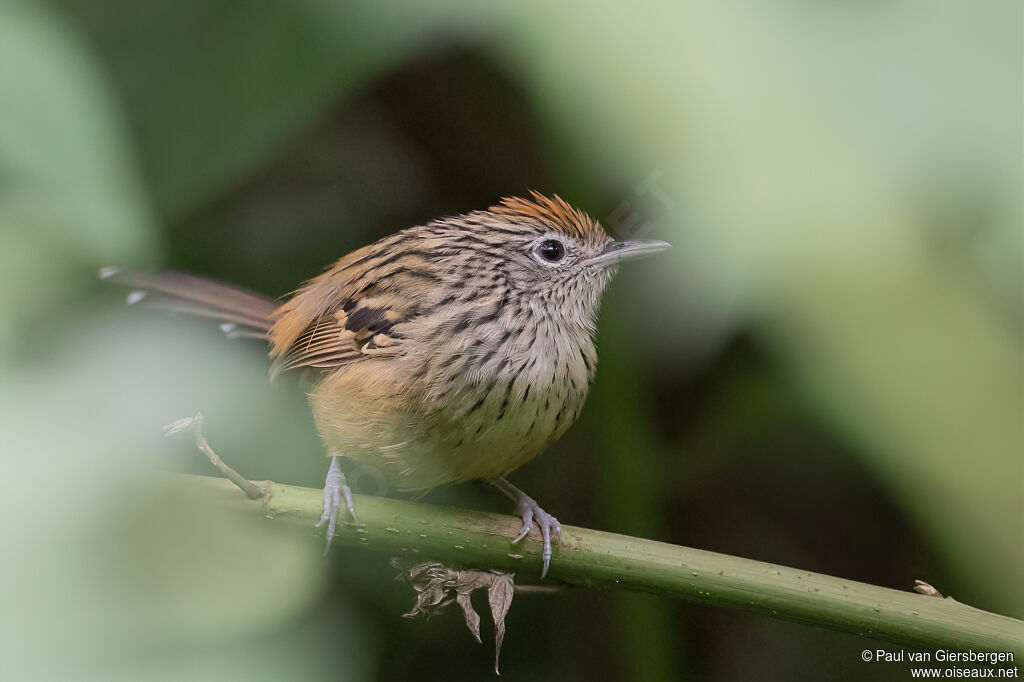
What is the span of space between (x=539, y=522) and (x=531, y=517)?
13 millimetres

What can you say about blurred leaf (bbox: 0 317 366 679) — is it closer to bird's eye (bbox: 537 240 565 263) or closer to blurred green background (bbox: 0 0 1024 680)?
blurred green background (bbox: 0 0 1024 680)

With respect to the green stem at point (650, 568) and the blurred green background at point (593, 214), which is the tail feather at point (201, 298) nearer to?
the blurred green background at point (593, 214)

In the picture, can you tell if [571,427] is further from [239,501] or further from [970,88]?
[970,88]

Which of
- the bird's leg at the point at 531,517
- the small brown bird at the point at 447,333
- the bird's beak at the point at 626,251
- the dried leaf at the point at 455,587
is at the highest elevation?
the bird's beak at the point at 626,251

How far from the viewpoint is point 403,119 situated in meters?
1.06

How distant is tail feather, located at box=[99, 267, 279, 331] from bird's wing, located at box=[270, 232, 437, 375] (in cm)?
2

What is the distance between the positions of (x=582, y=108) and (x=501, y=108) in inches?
3.9

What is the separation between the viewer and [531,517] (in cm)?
100

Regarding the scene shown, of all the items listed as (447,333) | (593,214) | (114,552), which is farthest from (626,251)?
(114,552)

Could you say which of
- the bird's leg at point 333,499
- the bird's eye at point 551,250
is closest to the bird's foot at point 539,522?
the bird's leg at point 333,499

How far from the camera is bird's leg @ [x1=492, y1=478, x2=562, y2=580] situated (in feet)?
3.09

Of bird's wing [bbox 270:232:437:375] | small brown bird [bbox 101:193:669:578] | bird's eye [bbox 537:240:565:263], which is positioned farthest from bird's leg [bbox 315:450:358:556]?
bird's eye [bbox 537:240:565:263]

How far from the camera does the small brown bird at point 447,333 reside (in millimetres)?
988

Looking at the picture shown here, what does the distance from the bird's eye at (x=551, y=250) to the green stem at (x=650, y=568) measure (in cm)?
33
